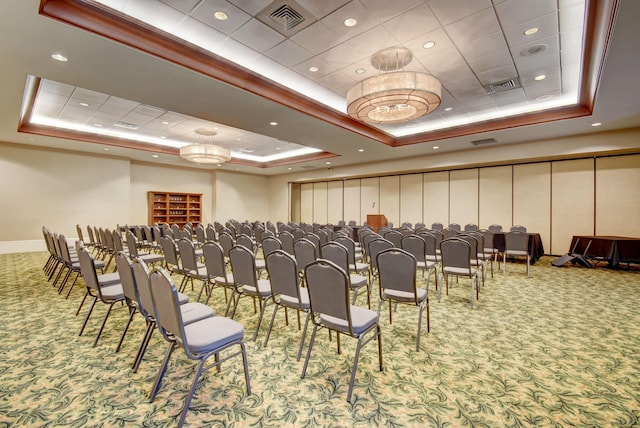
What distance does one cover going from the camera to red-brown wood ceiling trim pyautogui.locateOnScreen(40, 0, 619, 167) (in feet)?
11.4

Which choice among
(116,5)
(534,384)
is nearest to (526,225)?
(534,384)

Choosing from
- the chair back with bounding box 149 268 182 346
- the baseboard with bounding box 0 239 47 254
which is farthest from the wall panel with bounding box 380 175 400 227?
the baseboard with bounding box 0 239 47 254

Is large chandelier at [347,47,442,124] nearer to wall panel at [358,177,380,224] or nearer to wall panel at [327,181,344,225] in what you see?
wall panel at [358,177,380,224]

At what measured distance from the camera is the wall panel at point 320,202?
646 inches

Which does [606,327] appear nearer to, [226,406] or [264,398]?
[264,398]

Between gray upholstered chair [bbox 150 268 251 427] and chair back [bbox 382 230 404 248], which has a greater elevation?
chair back [bbox 382 230 404 248]

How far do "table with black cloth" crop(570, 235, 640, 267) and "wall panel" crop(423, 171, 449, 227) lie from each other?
437 centimetres

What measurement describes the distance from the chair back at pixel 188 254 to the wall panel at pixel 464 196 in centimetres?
1020

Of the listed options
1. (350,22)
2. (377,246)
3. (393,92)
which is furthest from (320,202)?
(350,22)

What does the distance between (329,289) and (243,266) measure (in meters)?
1.38

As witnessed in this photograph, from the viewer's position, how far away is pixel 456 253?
4566 mm

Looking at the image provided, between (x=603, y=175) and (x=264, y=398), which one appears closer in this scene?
(x=264, y=398)

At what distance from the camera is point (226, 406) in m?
2.21

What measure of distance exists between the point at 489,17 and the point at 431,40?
0.78 meters
